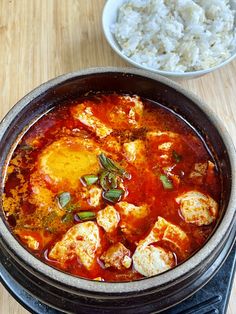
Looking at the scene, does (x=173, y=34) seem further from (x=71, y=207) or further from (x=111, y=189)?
(x=71, y=207)

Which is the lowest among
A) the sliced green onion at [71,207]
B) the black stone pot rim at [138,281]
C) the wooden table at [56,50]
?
the black stone pot rim at [138,281]

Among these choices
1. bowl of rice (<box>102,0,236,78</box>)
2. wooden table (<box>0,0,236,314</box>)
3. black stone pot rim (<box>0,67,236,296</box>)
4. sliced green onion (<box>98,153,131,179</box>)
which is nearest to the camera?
black stone pot rim (<box>0,67,236,296</box>)

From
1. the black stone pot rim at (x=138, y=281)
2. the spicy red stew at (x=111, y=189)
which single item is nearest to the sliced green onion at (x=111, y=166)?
the spicy red stew at (x=111, y=189)

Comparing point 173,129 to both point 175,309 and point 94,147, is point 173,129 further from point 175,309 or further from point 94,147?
point 175,309

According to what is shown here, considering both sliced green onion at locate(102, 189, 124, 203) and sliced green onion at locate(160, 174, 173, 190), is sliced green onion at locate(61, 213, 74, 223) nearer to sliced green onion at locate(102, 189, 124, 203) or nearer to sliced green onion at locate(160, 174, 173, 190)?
sliced green onion at locate(102, 189, 124, 203)

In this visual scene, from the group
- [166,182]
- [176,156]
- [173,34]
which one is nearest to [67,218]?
[166,182]

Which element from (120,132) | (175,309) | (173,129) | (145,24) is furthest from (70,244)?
(145,24)

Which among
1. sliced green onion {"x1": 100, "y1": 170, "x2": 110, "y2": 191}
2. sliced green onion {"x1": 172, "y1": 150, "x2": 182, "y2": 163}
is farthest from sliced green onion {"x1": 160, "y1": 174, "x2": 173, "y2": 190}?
sliced green onion {"x1": 100, "y1": 170, "x2": 110, "y2": 191}

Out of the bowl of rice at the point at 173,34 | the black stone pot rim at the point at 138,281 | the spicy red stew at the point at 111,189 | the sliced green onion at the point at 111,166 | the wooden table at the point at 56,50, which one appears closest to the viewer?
the black stone pot rim at the point at 138,281

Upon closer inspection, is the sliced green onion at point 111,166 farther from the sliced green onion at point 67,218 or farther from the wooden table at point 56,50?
the wooden table at point 56,50
